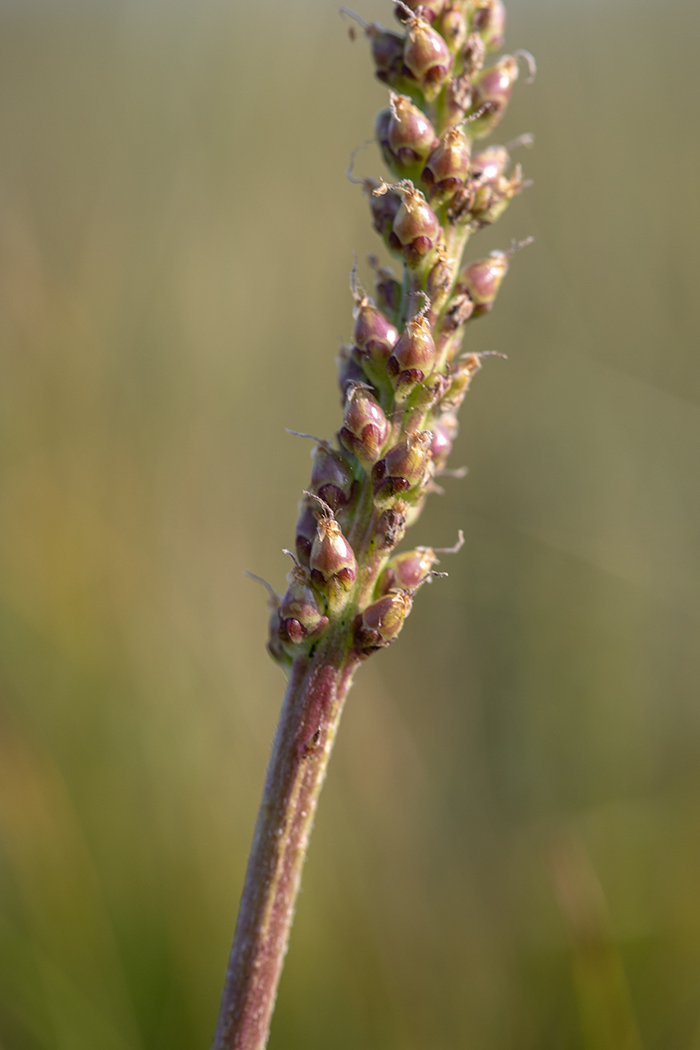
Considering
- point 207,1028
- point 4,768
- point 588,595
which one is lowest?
point 207,1028

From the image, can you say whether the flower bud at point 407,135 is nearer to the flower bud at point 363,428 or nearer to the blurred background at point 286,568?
the flower bud at point 363,428

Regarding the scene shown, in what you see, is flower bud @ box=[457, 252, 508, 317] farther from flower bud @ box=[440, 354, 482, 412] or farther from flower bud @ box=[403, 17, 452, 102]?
flower bud @ box=[403, 17, 452, 102]

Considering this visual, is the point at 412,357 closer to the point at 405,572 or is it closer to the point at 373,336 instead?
the point at 373,336

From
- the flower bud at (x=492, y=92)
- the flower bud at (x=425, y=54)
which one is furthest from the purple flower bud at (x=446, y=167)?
the flower bud at (x=492, y=92)

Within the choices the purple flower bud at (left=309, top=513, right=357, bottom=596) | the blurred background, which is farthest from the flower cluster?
the blurred background

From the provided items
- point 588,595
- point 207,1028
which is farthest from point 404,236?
point 588,595

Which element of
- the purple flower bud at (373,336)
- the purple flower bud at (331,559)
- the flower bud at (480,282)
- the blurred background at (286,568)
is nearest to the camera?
the purple flower bud at (331,559)

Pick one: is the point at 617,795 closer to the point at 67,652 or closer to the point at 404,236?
the point at 67,652
